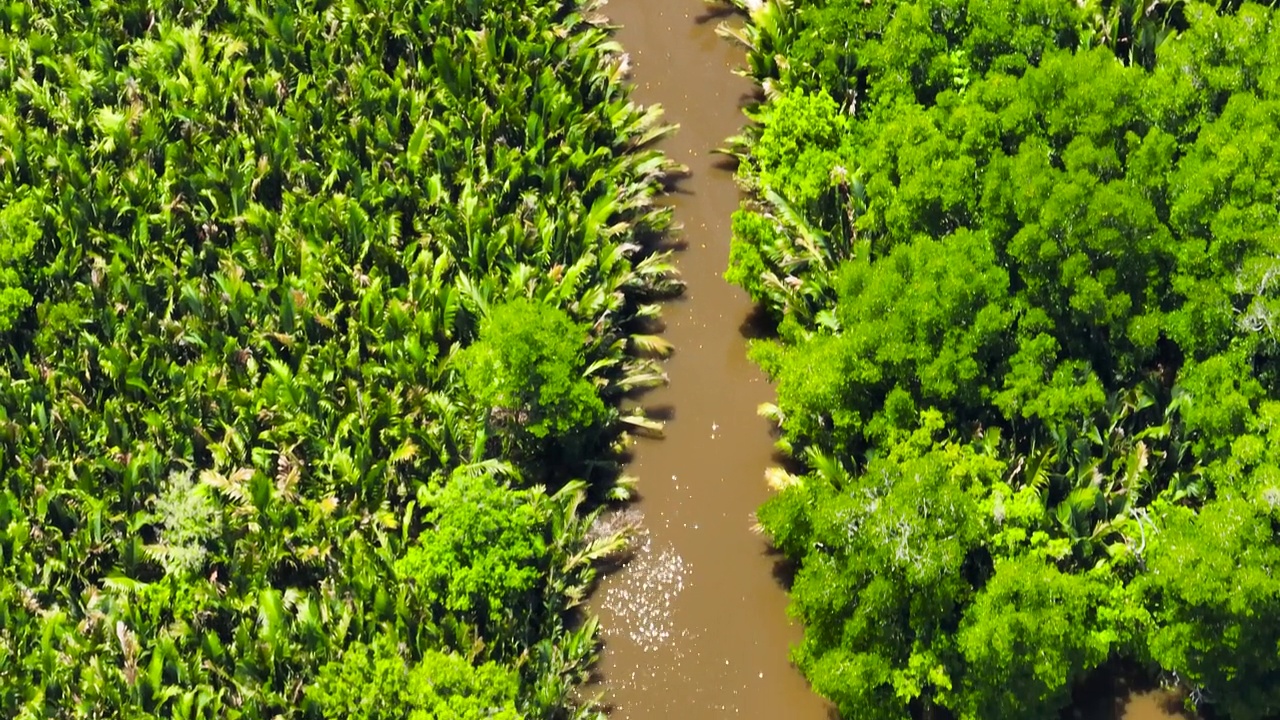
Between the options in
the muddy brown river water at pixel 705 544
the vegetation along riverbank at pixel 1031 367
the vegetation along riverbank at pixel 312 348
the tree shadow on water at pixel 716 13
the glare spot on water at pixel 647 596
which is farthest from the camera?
the tree shadow on water at pixel 716 13

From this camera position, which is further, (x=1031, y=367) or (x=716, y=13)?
(x=716, y=13)

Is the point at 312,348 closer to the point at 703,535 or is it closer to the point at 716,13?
the point at 703,535

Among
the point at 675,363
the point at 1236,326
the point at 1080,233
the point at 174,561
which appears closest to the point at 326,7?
the point at 675,363

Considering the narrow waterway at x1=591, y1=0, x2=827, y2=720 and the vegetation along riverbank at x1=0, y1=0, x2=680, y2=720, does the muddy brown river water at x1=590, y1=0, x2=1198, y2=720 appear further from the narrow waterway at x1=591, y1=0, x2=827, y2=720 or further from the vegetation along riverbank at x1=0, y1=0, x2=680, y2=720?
the vegetation along riverbank at x1=0, y1=0, x2=680, y2=720

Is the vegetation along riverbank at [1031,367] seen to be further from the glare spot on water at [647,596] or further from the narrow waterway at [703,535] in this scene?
the glare spot on water at [647,596]

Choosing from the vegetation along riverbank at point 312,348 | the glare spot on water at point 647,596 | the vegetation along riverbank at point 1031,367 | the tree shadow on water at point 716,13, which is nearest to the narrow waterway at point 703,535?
the glare spot on water at point 647,596

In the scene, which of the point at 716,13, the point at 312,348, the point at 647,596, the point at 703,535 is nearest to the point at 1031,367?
the point at 703,535
